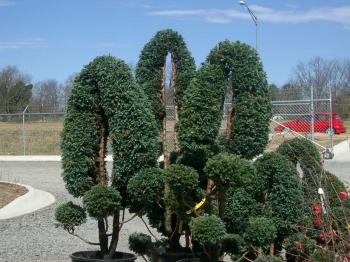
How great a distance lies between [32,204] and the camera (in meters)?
11.5

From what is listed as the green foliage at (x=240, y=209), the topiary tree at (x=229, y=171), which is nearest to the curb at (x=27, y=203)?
the green foliage at (x=240, y=209)

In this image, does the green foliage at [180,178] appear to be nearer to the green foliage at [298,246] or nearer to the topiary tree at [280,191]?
the topiary tree at [280,191]

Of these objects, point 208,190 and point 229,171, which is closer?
point 229,171

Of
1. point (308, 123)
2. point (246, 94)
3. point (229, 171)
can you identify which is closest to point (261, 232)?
point (229, 171)

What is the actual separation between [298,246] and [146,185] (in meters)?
1.15

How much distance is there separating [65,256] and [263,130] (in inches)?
150

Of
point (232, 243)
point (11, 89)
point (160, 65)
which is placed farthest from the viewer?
point (11, 89)

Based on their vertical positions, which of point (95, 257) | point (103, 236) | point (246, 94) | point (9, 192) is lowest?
point (9, 192)

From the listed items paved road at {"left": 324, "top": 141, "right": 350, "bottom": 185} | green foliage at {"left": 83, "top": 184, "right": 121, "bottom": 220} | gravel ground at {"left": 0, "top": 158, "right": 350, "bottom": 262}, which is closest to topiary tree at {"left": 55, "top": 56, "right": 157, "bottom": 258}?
green foliage at {"left": 83, "top": 184, "right": 121, "bottom": 220}

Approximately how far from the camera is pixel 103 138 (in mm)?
5062

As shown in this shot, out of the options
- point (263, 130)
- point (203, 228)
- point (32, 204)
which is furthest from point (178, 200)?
point (32, 204)

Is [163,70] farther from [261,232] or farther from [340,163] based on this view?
[340,163]

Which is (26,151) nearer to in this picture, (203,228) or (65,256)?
(65,256)

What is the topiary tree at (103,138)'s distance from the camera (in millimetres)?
4695
